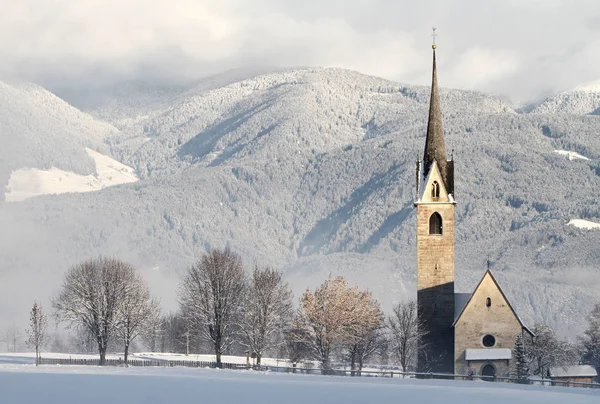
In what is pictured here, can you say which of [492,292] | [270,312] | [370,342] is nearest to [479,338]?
[492,292]

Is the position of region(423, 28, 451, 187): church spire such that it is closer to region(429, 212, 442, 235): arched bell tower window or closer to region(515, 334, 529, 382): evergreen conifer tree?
region(429, 212, 442, 235): arched bell tower window

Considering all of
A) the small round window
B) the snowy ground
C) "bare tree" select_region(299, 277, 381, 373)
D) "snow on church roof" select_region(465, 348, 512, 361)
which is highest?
"bare tree" select_region(299, 277, 381, 373)

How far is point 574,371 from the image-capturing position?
124 m

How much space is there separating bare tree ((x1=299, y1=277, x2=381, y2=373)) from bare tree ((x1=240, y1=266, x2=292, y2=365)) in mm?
3235

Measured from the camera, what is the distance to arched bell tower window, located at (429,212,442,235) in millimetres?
124125

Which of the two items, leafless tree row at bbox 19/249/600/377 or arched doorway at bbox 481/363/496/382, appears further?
leafless tree row at bbox 19/249/600/377

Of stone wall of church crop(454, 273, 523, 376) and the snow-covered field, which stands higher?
stone wall of church crop(454, 273, 523, 376)

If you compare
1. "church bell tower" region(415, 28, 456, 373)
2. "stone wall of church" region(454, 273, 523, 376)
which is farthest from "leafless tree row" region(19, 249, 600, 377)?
"stone wall of church" region(454, 273, 523, 376)

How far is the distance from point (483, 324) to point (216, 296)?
27.2 meters

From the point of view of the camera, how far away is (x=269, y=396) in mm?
83062

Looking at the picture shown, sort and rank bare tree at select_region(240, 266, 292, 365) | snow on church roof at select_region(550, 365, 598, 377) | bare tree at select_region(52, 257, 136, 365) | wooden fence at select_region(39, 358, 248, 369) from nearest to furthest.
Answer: snow on church roof at select_region(550, 365, 598, 377) → wooden fence at select_region(39, 358, 248, 369) → bare tree at select_region(240, 266, 292, 365) → bare tree at select_region(52, 257, 136, 365)

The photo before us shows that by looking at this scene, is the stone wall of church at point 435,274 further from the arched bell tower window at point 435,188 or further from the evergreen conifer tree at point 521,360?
the evergreen conifer tree at point 521,360

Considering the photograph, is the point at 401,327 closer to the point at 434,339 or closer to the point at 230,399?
the point at 434,339

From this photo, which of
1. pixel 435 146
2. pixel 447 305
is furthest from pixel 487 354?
pixel 435 146
